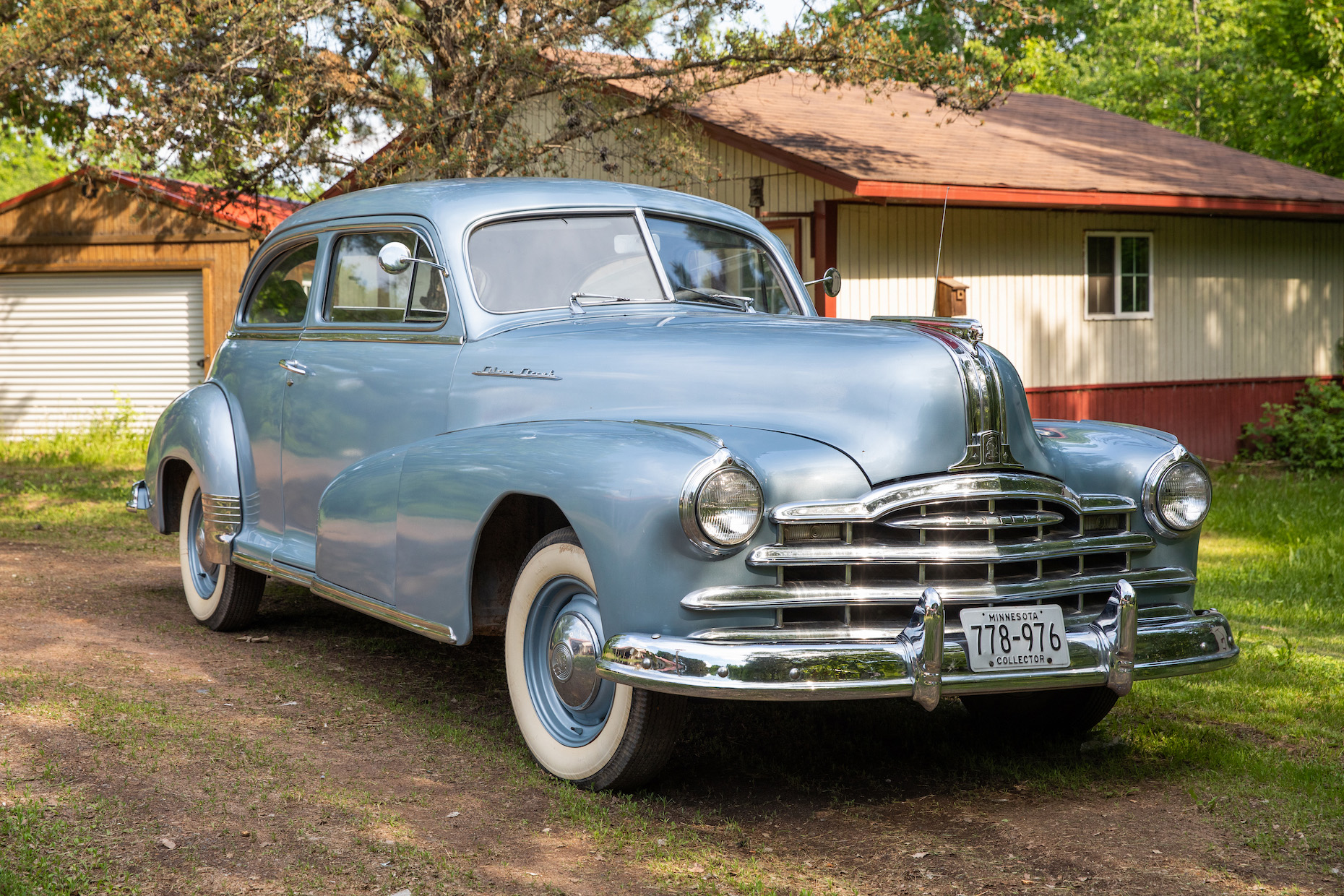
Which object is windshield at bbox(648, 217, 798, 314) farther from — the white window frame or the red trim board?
the white window frame

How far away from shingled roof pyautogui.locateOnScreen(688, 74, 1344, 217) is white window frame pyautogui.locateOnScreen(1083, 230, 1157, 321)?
0.64m

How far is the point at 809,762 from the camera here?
438 cm

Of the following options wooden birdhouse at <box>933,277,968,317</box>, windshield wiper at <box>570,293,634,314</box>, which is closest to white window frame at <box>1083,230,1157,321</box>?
wooden birdhouse at <box>933,277,968,317</box>

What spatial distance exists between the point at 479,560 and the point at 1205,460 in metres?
13.0

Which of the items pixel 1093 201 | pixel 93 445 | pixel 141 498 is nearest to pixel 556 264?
pixel 141 498

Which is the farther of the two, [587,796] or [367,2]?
[367,2]

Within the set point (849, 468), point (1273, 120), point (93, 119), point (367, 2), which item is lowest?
point (849, 468)

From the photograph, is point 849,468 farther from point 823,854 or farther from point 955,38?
point 955,38

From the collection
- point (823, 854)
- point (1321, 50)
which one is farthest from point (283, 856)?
point (1321, 50)

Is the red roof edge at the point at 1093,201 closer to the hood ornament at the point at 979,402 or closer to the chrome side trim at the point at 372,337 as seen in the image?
the chrome side trim at the point at 372,337

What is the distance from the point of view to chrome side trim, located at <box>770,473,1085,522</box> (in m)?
3.52

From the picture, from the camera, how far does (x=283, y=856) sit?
3381 mm

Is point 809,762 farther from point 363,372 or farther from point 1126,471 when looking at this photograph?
point 363,372

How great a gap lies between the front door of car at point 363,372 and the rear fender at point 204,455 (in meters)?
0.46
